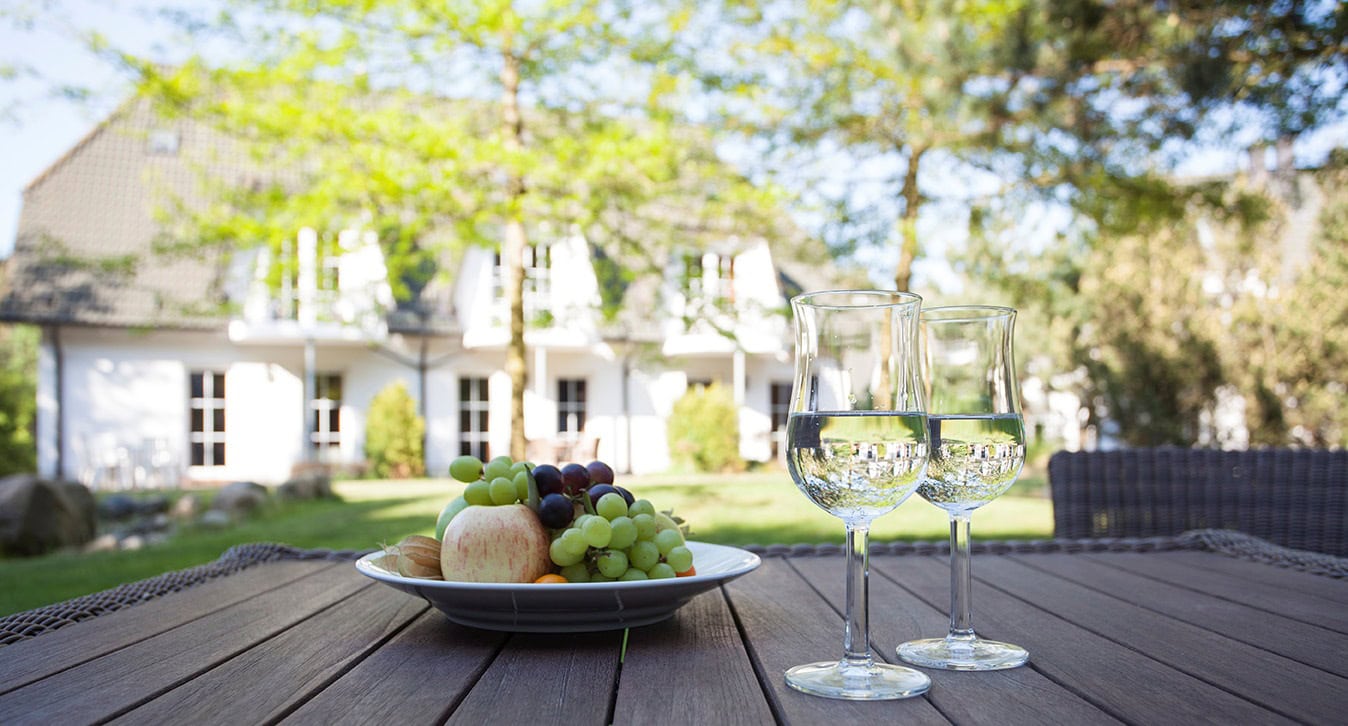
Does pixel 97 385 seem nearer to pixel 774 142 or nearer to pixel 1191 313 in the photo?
pixel 774 142

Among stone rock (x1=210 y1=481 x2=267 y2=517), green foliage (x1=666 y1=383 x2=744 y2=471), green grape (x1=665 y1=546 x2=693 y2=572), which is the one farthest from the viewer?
green foliage (x1=666 y1=383 x2=744 y2=471)

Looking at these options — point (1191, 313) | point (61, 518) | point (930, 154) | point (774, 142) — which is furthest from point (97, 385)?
point (1191, 313)

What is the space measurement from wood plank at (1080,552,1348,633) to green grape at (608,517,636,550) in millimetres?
893

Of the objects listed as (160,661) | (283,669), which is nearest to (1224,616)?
(283,669)

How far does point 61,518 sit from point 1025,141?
8454 mm

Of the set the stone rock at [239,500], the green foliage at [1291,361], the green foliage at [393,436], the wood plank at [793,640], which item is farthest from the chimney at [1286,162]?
the green foliage at [393,436]

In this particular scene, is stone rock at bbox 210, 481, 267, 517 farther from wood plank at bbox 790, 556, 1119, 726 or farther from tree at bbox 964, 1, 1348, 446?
wood plank at bbox 790, 556, 1119, 726

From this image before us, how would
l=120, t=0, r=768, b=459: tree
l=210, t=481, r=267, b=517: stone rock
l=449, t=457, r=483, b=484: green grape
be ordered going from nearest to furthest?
l=449, t=457, r=483, b=484: green grape, l=120, t=0, r=768, b=459: tree, l=210, t=481, r=267, b=517: stone rock

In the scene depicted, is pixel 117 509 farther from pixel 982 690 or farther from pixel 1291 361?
pixel 1291 361

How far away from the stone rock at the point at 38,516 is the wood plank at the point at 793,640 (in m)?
7.61

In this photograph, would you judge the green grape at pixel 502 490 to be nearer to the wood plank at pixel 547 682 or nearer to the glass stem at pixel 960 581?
the wood plank at pixel 547 682

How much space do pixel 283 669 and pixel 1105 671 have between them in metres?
0.86

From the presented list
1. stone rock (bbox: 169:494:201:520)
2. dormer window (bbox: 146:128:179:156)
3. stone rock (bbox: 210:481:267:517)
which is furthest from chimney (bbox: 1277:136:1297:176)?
dormer window (bbox: 146:128:179:156)

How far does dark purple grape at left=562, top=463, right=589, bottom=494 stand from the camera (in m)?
1.32
